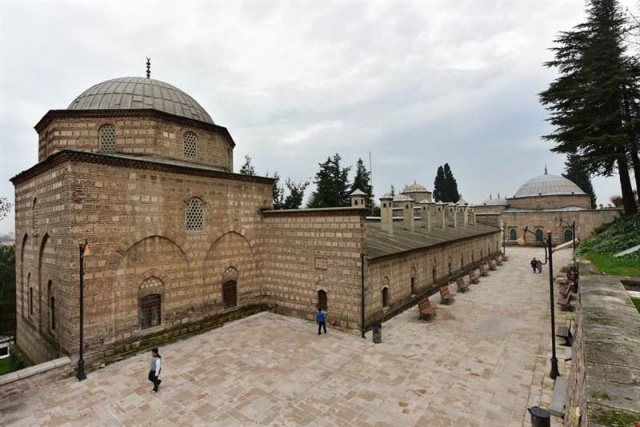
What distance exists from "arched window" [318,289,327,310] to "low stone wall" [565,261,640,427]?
28.2 ft

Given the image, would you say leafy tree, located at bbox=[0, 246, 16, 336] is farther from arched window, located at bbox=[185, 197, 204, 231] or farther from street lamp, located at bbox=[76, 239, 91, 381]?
street lamp, located at bbox=[76, 239, 91, 381]

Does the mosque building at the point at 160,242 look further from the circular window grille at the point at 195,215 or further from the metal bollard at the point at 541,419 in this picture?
the metal bollard at the point at 541,419

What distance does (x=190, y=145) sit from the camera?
13.8m

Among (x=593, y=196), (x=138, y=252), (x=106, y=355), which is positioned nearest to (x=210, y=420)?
(x=106, y=355)

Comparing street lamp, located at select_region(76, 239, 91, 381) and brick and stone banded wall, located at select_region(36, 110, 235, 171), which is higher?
brick and stone banded wall, located at select_region(36, 110, 235, 171)

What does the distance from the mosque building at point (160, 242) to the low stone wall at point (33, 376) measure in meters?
0.43

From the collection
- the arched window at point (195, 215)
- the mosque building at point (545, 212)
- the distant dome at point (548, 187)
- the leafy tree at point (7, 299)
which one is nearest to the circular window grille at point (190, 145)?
the arched window at point (195, 215)

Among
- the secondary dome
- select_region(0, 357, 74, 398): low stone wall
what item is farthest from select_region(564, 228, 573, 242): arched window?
select_region(0, 357, 74, 398): low stone wall

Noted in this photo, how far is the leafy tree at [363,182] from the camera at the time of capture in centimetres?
4247

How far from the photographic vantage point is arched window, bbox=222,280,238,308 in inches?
532

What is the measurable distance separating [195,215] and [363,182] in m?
33.6

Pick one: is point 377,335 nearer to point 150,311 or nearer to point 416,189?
point 150,311

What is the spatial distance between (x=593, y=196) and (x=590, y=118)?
168 ft

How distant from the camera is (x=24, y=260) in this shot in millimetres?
13117
